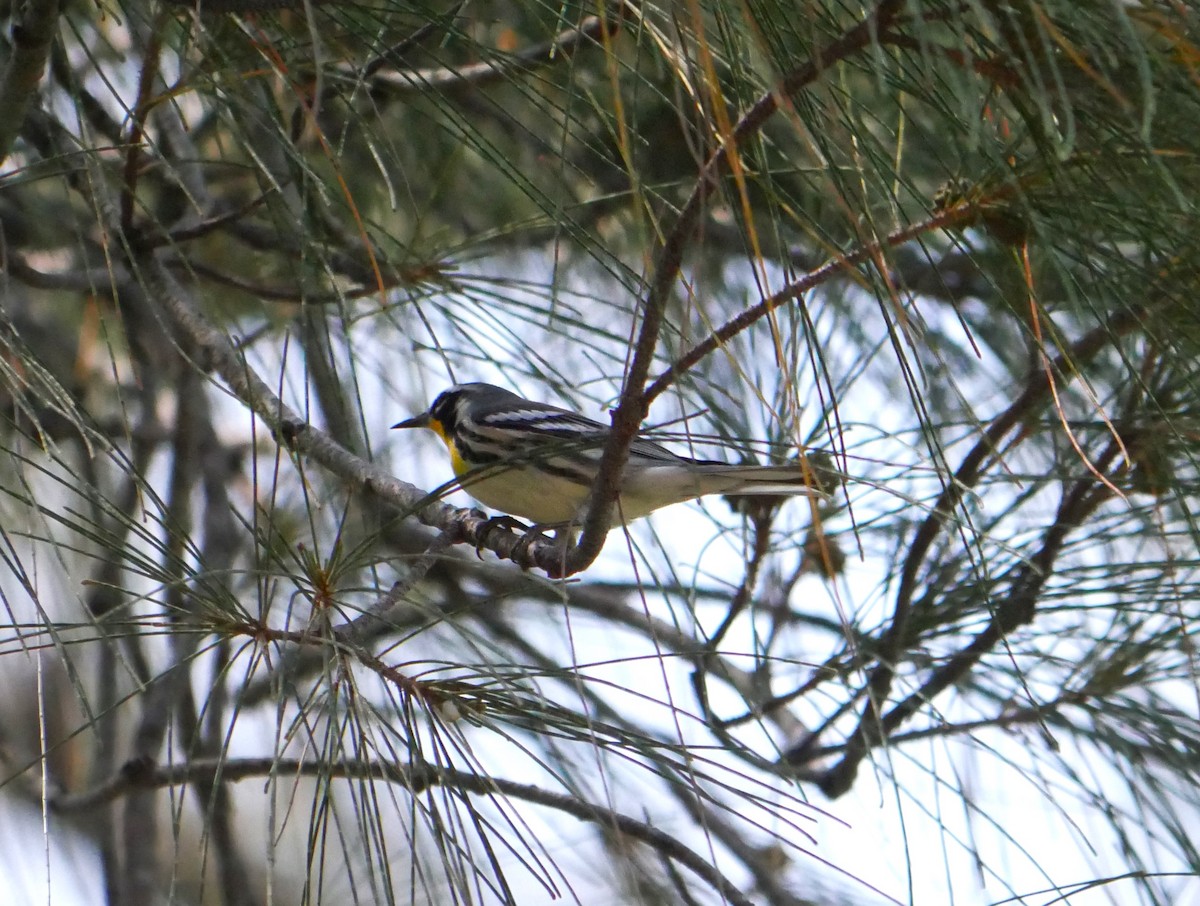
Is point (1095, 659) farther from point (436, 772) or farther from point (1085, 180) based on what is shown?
point (436, 772)

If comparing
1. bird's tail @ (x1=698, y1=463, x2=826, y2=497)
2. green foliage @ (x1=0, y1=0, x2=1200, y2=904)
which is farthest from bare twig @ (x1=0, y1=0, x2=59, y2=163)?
bird's tail @ (x1=698, y1=463, x2=826, y2=497)

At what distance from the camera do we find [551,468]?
2.04 meters

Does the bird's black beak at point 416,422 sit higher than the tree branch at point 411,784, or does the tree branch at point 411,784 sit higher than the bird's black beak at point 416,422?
the bird's black beak at point 416,422

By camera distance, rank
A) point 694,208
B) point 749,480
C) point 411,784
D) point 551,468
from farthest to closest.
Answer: point 551,468, point 749,480, point 411,784, point 694,208

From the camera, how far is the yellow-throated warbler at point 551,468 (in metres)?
1.80

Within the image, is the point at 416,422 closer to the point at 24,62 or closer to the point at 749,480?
the point at 749,480

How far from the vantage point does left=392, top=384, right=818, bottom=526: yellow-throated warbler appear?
180 centimetres

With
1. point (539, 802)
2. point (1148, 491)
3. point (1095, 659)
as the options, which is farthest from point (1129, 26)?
point (1095, 659)

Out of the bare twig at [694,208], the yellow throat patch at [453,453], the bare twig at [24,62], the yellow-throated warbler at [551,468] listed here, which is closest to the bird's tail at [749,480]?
the yellow-throated warbler at [551,468]

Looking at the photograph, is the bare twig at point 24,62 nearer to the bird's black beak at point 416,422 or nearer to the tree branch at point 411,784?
the tree branch at point 411,784

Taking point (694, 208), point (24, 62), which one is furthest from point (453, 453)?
point (694, 208)

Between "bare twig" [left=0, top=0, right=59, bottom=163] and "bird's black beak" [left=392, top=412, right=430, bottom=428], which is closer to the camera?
"bare twig" [left=0, top=0, right=59, bottom=163]

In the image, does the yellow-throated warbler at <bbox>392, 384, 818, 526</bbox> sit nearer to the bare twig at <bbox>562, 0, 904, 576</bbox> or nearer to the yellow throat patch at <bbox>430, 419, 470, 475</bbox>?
the yellow throat patch at <bbox>430, 419, 470, 475</bbox>

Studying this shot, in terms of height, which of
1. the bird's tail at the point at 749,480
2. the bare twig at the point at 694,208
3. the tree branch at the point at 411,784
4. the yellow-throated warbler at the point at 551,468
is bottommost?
the tree branch at the point at 411,784
